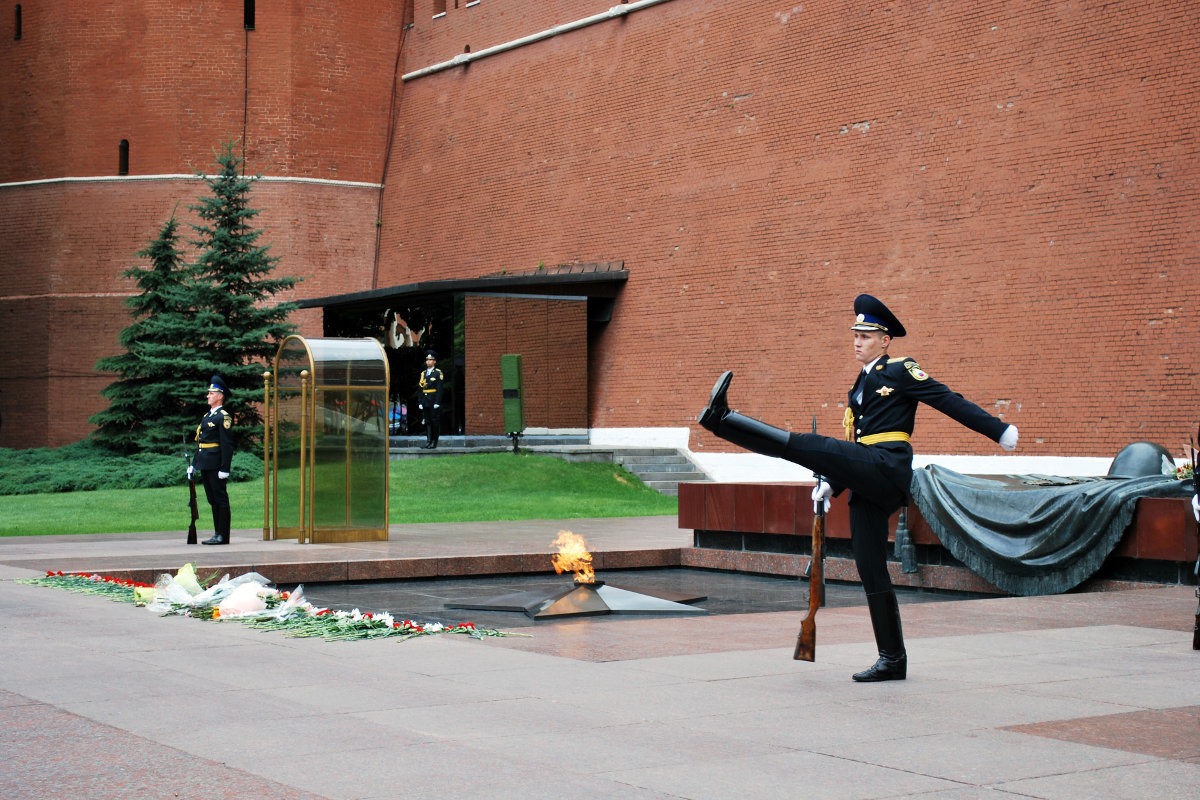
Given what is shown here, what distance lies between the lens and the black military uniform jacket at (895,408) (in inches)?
231

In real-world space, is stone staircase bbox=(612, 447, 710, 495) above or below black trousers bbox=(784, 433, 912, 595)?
below

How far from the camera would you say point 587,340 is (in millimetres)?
26734

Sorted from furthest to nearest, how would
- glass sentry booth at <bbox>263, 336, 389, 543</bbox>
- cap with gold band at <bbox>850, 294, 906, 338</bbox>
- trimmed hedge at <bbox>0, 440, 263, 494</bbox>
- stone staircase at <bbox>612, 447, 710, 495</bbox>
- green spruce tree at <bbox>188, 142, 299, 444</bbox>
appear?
green spruce tree at <bbox>188, 142, 299, 444</bbox>, stone staircase at <bbox>612, 447, 710, 495</bbox>, trimmed hedge at <bbox>0, 440, 263, 494</bbox>, glass sentry booth at <bbox>263, 336, 389, 543</bbox>, cap with gold band at <bbox>850, 294, 906, 338</bbox>

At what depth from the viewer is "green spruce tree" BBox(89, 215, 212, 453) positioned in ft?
83.6

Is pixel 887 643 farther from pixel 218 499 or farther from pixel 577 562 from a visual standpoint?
pixel 218 499

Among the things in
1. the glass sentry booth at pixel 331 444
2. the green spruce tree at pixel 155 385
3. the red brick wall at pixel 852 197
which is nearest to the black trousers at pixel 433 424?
the red brick wall at pixel 852 197

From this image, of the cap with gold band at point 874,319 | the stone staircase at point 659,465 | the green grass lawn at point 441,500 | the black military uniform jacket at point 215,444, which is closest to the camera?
the cap with gold band at point 874,319

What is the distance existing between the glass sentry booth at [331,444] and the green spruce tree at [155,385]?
12.5 m

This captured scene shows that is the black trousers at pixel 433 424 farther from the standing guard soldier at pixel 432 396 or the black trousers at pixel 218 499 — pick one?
the black trousers at pixel 218 499

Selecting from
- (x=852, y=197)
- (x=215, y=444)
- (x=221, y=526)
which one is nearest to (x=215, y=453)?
(x=215, y=444)

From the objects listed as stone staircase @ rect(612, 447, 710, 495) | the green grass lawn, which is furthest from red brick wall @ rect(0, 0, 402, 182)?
stone staircase @ rect(612, 447, 710, 495)

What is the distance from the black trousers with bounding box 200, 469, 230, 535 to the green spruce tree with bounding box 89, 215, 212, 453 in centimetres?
1241

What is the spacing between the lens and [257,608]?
8.20 metres

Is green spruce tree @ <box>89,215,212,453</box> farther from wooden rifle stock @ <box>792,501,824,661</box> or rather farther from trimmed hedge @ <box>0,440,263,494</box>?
wooden rifle stock @ <box>792,501,824,661</box>
